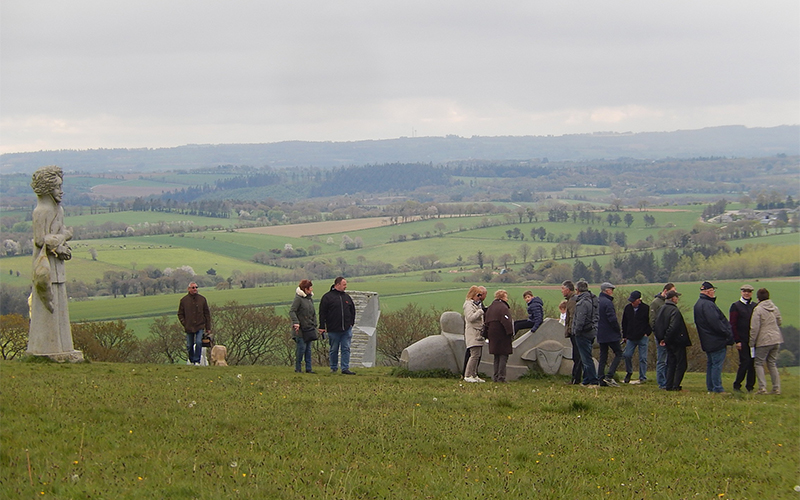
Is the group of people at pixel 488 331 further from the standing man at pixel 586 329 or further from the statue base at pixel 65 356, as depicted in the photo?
the statue base at pixel 65 356

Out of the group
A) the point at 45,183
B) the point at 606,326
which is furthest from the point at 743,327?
the point at 45,183

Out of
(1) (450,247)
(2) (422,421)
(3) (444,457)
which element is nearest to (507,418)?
(2) (422,421)

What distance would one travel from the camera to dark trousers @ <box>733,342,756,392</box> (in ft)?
56.5

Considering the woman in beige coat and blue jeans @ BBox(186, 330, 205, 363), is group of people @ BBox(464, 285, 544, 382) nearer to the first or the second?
the woman in beige coat

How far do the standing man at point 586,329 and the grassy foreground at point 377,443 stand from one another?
8.19ft

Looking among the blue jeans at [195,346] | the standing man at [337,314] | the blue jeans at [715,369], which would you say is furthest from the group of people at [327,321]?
the blue jeans at [715,369]

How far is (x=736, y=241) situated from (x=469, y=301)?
105 metres

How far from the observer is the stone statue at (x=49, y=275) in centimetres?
1962

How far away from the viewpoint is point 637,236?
134 meters

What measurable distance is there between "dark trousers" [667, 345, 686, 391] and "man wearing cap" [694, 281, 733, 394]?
48 centimetres

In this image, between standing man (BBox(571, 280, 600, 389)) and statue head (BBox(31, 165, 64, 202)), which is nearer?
standing man (BBox(571, 280, 600, 389))

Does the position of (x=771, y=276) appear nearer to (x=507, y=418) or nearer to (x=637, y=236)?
(x=637, y=236)

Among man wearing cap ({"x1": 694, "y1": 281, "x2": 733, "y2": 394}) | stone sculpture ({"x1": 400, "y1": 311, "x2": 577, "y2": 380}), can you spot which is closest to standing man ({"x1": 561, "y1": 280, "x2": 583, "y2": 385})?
stone sculpture ({"x1": 400, "y1": 311, "x2": 577, "y2": 380})

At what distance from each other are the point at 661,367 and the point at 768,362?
2.08 m
